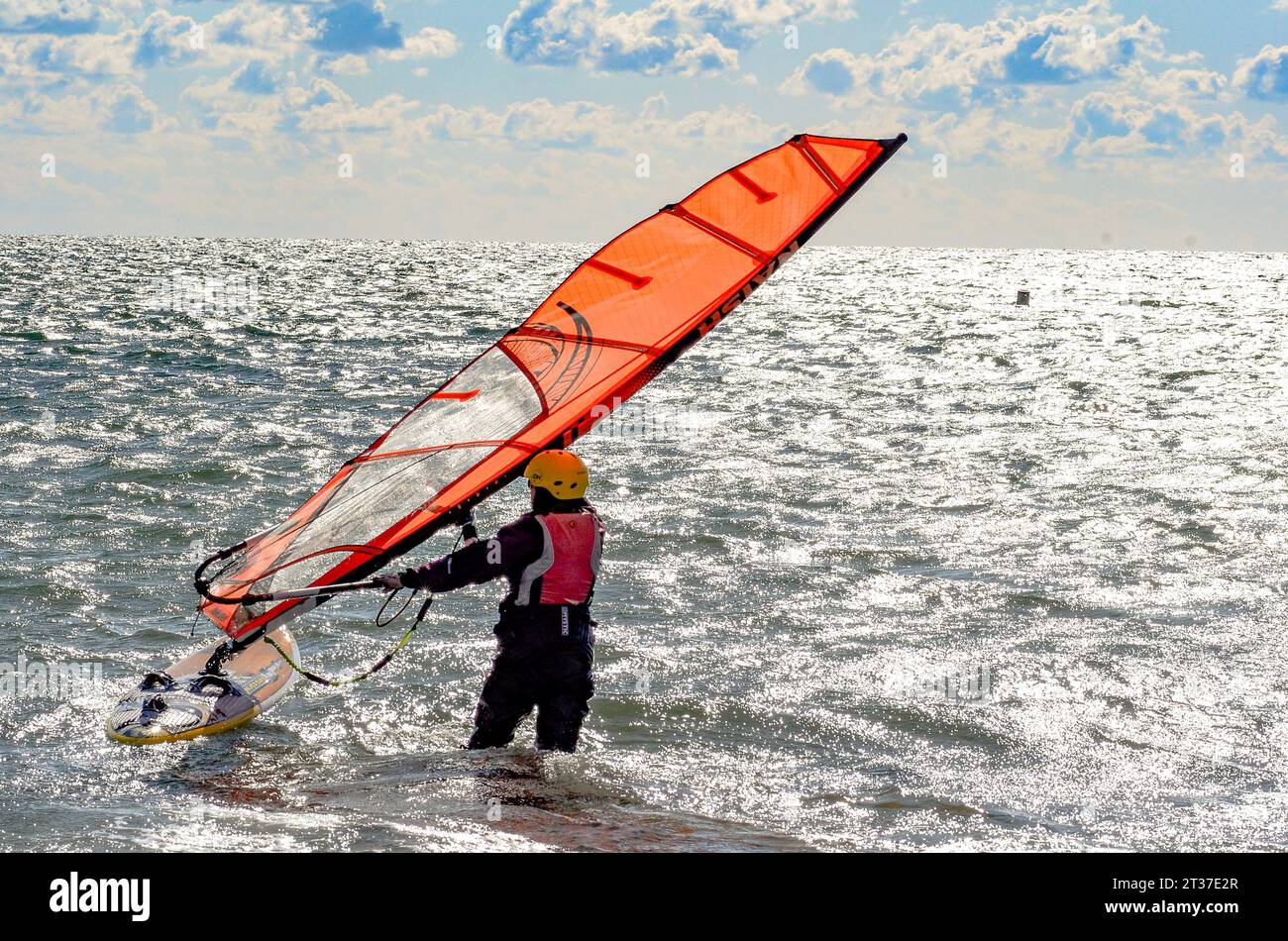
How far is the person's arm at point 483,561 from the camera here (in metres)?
6.26

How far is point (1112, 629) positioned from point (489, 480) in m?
5.62

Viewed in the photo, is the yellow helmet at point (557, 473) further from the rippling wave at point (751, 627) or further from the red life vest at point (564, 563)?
the rippling wave at point (751, 627)

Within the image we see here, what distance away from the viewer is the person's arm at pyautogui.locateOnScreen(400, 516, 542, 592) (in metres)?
6.26

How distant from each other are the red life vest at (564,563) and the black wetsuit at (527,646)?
26mm

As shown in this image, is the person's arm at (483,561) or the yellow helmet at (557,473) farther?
the yellow helmet at (557,473)

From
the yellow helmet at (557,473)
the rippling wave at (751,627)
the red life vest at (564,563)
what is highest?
the yellow helmet at (557,473)

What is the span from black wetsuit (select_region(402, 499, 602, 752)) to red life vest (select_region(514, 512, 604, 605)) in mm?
26

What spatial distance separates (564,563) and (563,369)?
1997 millimetres

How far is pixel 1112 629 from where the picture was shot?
33.2 feet

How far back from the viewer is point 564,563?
661 centimetres
